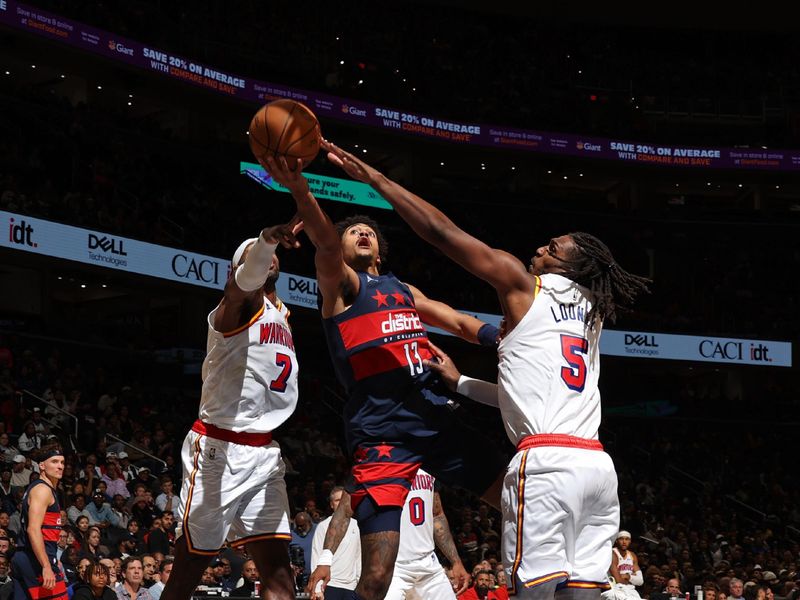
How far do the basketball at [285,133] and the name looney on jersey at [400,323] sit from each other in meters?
0.95

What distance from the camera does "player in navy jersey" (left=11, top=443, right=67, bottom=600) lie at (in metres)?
8.30

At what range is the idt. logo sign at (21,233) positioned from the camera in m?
18.4

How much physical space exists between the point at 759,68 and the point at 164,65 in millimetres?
20054

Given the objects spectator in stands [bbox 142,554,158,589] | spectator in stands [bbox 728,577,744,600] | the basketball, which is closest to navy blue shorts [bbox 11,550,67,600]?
spectator in stands [bbox 142,554,158,589]

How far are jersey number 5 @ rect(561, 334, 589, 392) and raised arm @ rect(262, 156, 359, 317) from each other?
1232mm

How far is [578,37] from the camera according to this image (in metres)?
35.1

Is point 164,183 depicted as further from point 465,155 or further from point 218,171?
point 465,155

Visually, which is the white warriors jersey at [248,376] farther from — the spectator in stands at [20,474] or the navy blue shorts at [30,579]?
the spectator in stands at [20,474]

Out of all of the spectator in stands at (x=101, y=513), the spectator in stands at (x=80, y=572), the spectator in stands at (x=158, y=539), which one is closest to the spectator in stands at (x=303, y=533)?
the spectator in stands at (x=158, y=539)

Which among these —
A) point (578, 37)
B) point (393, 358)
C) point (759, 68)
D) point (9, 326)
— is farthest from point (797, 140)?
point (393, 358)

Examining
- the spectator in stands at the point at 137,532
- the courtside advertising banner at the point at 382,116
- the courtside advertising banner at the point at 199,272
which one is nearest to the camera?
the spectator in stands at the point at 137,532

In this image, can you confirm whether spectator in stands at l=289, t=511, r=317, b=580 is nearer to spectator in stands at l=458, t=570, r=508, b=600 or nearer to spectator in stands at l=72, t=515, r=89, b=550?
spectator in stands at l=458, t=570, r=508, b=600

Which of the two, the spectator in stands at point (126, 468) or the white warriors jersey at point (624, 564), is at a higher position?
the spectator in stands at point (126, 468)

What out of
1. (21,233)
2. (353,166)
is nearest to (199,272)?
(21,233)
